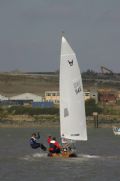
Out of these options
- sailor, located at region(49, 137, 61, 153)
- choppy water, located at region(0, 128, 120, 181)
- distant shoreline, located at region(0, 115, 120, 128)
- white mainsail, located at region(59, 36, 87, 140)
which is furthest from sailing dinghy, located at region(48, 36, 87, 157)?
distant shoreline, located at region(0, 115, 120, 128)

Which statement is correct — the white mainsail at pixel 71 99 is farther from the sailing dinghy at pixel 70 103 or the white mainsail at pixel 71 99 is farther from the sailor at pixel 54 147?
the sailor at pixel 54 147

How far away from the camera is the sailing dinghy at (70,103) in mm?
55156

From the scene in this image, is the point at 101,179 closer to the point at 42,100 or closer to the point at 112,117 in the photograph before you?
the point at 112,117

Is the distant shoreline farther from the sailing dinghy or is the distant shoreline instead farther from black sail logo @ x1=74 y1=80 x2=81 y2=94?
black sail logo @ x1=74 y1=80 x2=81 y2=94

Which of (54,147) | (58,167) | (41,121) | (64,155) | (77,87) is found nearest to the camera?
(58,167)

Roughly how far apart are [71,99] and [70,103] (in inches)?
11.2

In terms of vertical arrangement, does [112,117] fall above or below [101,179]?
above

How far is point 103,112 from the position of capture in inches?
6486

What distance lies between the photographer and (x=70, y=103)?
5597 centimetres

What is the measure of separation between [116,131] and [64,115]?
57766mm

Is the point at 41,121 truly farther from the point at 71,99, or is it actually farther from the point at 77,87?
the point at 77,87

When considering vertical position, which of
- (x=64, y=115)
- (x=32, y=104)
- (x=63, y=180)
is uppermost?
(x=32, y=104)

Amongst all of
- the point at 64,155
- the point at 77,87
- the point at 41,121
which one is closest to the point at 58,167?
the point at 64,155

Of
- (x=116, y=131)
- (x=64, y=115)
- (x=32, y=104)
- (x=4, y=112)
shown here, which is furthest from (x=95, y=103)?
(x=64, y=115)
